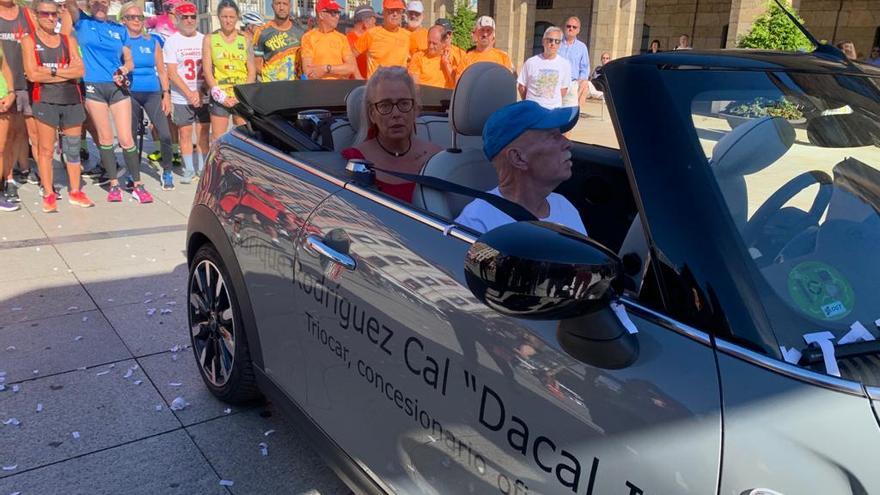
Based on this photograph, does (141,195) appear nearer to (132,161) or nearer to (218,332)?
(132,161)

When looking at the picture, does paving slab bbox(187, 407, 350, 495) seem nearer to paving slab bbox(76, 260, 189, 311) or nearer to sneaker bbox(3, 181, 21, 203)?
paving slab bbox(76, 260, 189, 311)

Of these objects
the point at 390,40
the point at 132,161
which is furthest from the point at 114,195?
the point at 390,40

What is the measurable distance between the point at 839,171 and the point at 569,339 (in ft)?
3.18

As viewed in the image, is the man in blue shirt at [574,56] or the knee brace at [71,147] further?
the man in blue shirt at [574,56]

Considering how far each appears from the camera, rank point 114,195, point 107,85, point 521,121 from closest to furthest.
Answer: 1. point 521,121
2. point 107,85
3. point 114,195

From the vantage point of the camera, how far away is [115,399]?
3.42m

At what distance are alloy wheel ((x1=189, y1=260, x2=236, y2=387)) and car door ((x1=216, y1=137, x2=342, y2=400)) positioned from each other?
0.35m

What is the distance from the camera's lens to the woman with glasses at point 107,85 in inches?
280

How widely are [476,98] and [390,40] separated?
548cm

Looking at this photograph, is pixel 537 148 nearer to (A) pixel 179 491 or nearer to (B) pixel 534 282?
(B) pixel 534 282

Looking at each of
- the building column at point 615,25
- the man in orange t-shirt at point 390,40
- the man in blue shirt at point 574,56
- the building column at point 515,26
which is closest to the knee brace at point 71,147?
the man in orange t-shirt at point 390,40

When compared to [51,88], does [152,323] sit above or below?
below

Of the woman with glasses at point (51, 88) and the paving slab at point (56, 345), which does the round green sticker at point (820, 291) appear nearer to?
the paving slab at point (56, 345)

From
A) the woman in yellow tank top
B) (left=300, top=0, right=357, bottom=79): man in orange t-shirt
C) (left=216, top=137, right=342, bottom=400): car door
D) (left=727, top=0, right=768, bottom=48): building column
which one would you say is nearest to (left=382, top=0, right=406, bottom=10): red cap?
(left=300, top=0, right=357, bottom=79): man in orange t-shirt
